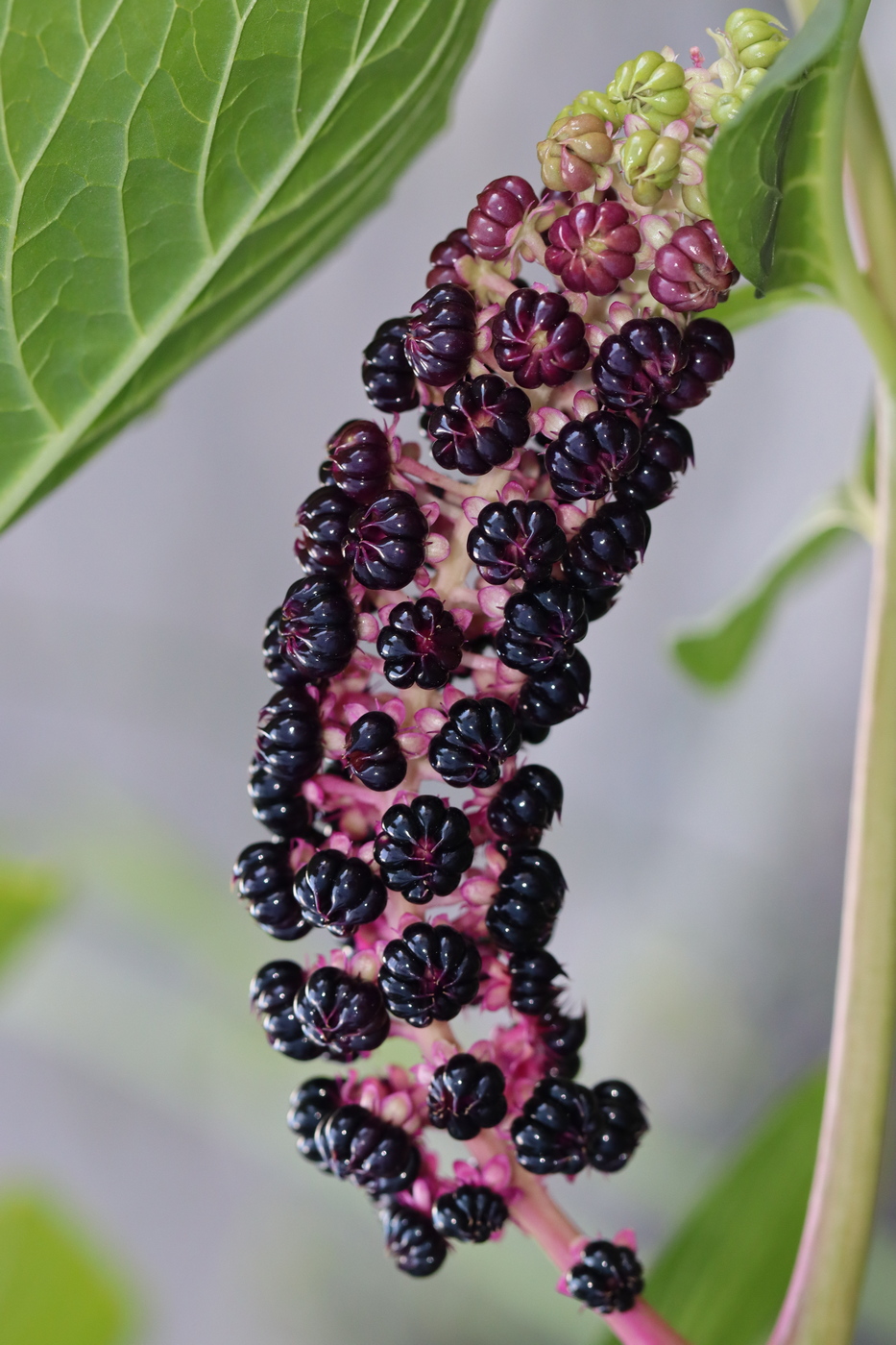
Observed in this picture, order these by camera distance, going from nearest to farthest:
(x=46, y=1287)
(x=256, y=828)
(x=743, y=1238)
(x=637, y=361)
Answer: (x=637, y=361) → (x=743, y=1238) → (x=46, y=1287) → (x=256, y=828)

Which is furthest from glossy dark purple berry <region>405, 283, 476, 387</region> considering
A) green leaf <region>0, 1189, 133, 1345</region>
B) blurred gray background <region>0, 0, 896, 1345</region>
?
blurred gray background <region>0, 0, 896, 1345</region>

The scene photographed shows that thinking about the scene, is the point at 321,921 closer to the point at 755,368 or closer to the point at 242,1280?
the point at 755,368

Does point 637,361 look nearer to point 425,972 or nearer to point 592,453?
point 592,453

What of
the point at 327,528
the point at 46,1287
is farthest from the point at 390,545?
the point at 46,1287

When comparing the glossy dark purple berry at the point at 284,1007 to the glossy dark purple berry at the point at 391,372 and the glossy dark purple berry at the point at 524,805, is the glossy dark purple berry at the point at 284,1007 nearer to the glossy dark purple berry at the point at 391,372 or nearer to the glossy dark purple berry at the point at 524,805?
the glossy dark purple berry at the point at 524,805

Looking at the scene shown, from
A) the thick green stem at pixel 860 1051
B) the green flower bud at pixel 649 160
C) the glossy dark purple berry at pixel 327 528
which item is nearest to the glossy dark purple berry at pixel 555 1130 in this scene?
the thick green stem at pixel 860 1051

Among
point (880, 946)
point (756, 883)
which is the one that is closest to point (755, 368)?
point (756, 883)
